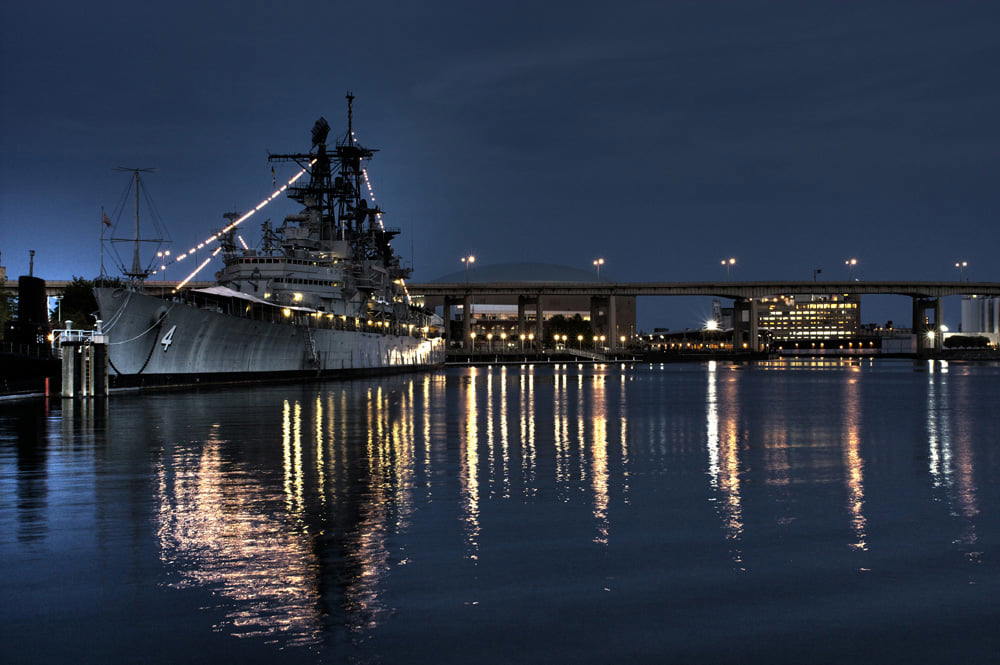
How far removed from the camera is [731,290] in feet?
581

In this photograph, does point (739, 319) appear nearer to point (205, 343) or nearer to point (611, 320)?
point (611, 320)

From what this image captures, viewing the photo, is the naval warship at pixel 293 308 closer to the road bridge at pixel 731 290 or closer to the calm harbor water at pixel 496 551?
the calm harbor water at pixel 496 551

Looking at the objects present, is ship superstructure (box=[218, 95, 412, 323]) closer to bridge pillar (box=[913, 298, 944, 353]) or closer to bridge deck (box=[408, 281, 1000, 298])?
bridge deck (box=[408, 281, 1000, 298])

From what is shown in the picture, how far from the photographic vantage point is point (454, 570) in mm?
10586

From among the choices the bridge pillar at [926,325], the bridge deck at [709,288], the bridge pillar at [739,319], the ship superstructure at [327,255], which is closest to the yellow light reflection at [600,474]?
the ship superstructure at [327,255]

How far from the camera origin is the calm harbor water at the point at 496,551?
822 centimetres

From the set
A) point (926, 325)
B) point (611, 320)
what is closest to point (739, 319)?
point (611, 320)

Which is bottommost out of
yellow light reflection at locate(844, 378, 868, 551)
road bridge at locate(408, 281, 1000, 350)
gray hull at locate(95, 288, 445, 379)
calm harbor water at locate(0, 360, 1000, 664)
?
yellow light reflection at locate(844, 378, 868, 551)

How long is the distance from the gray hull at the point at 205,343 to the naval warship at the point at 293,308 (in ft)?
0.24

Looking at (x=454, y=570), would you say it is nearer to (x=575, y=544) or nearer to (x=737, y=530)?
(x=575, y=544)

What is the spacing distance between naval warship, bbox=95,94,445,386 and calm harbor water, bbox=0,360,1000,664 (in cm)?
3033

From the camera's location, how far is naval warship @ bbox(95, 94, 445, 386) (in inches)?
2179

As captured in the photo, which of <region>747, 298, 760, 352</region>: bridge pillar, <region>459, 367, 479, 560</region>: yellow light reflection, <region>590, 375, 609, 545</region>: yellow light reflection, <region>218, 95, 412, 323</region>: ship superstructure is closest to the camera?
<region>459, 367, 479, 560</region>: yellow light reflection

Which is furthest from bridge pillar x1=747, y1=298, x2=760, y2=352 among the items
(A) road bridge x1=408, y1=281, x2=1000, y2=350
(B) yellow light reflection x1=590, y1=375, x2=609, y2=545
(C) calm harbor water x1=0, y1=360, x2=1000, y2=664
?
(C) calm harbor water x1=0, y1=360, x2=1000, y2=664
